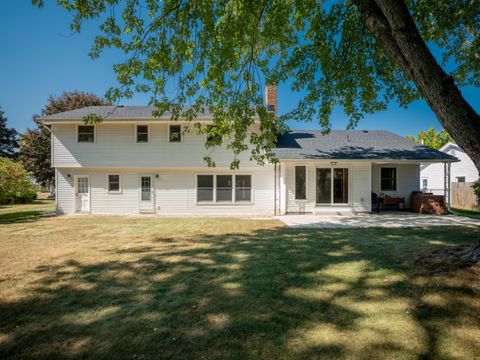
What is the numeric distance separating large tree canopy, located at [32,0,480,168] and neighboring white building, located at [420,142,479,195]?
16777 millimetres

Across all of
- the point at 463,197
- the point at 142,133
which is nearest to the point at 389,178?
the point at 463,197

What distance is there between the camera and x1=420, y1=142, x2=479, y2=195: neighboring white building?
2238 cm

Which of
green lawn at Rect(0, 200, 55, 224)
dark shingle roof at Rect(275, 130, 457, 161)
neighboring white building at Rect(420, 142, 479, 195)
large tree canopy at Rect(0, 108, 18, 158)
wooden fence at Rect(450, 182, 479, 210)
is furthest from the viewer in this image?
large tree canopy at Rect(0, 108, 18, 158)

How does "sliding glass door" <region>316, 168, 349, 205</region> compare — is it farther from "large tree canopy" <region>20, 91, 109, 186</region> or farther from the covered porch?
"large tree canopy" <region>20, 91, 109, 186</region>

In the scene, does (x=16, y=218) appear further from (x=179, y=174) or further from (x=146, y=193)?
(x=179, y=174)

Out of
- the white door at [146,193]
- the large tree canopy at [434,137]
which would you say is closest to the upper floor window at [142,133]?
the white door at [146,193]

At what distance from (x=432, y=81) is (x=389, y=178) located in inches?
579

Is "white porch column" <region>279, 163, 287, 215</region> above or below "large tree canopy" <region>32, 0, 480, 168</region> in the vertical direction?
below

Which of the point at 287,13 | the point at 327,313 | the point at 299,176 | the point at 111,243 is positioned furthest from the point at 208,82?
the point at 299,176

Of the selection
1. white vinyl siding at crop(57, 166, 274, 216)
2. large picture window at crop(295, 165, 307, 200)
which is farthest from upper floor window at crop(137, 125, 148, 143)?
large picture window at crop(295, 165, 307, 200)

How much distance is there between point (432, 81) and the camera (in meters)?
3.99

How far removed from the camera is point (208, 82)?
7430mm

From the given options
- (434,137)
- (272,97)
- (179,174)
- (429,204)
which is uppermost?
(434,137)

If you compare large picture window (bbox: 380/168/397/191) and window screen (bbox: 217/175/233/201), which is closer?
window screen (bbox: 217/175/233/201)
